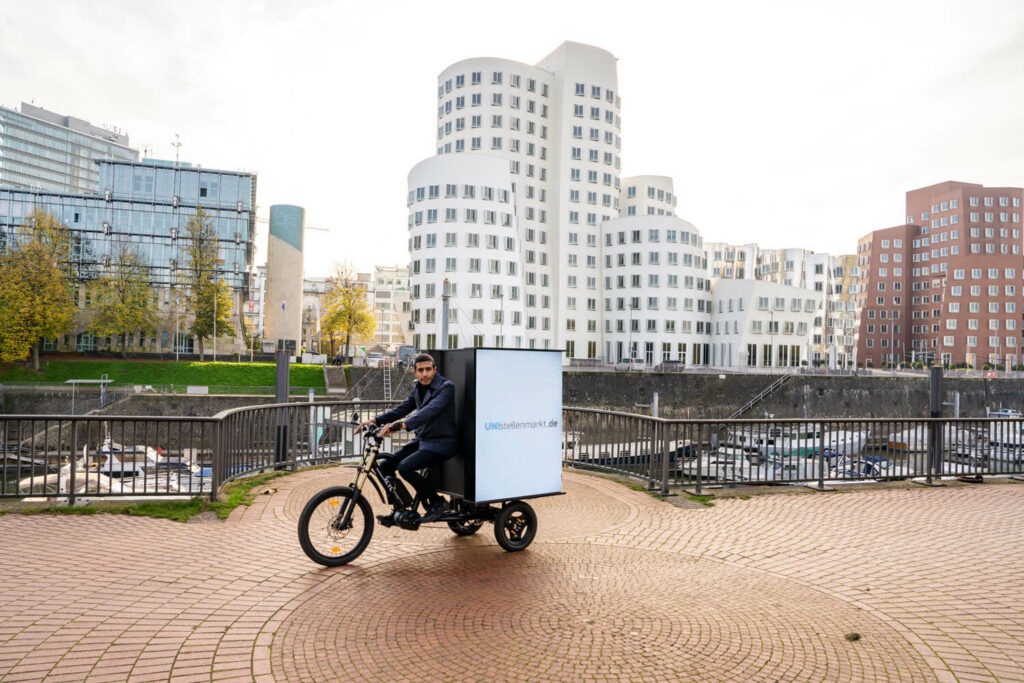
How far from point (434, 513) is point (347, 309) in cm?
6568

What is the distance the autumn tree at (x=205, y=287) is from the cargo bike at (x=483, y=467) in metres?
62.1

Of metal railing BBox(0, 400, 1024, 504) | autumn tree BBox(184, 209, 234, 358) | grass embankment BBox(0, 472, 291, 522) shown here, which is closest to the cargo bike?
grass embankment BBox(0, 472, 291, 522)

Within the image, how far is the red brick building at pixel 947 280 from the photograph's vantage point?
10512 centimetres

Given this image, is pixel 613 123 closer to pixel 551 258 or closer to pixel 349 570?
pixel 551 258

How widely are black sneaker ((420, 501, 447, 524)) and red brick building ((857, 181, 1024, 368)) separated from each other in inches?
4466

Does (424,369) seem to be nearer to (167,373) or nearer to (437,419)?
(437,419)

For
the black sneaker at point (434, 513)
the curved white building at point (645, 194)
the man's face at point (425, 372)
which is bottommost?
the black sneaker at point (434, 513)

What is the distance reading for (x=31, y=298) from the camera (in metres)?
54.9

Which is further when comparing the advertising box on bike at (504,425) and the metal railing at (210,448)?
the metal railing at (210,448)

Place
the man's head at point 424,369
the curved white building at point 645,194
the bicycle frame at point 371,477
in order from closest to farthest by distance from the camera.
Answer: the bicycle frame at point 371,477, the man's head at point 424,369, the curved white building at point 645,194

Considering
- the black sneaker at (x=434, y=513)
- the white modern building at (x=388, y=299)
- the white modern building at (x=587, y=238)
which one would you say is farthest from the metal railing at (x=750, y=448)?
the white modern building at (x=388, y=299)

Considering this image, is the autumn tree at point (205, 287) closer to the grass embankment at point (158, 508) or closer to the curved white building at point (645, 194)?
the curved white building at point (645, 194)

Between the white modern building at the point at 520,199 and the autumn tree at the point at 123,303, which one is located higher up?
the white modern building at the point at 520,199

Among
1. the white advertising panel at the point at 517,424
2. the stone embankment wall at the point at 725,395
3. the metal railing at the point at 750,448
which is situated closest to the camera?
the white advertising panel at the point at 517,424
